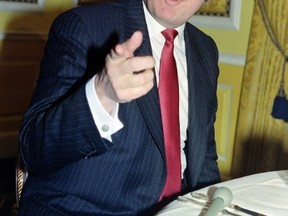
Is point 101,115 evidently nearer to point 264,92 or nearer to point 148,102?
point 148,102

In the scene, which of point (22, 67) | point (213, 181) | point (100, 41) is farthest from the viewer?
point (22, 67)

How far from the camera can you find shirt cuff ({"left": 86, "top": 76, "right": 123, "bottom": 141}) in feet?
3.16

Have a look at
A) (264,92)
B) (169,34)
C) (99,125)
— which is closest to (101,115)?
(99,125)

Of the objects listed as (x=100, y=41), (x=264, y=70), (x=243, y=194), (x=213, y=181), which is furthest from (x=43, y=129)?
(x=264, y=70)

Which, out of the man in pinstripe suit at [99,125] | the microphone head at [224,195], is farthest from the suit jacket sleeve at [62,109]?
the microphone head at [224,195]

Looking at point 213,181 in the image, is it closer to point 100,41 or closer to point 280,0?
point 100,41

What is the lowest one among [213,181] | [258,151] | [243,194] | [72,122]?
[258,151]

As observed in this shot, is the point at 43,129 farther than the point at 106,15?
No

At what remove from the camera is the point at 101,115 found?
0.99 meters

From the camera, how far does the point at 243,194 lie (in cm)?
105

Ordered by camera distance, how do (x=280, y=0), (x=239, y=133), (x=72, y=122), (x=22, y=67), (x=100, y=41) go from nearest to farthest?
(x=72, y=122), (x=100, y=41), (x=280, y=0), (x=239, y=133), (x=22, y=67)

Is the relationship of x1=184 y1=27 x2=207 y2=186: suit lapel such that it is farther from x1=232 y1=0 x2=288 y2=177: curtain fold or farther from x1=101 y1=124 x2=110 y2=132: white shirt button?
x1=232 y1=0 x2=288 y2=177: curtain fold

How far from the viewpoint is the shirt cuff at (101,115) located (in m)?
0.96

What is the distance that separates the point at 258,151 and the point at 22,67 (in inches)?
62.3
